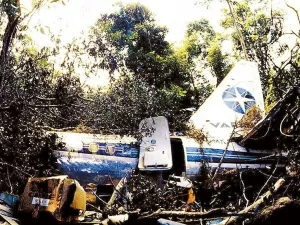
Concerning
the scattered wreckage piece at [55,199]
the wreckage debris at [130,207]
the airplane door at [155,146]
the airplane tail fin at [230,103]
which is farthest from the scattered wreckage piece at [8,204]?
the airplane tail fin at [230,103]

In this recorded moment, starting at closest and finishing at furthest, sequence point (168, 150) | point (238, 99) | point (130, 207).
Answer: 1. point (130, 207)
2. point (168, 150)
3. point (238, 99)

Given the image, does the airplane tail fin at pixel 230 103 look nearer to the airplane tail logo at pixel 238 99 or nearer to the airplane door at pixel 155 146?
the airplane tail logo at pixel 238 99

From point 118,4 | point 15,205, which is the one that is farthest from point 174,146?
point 118,4

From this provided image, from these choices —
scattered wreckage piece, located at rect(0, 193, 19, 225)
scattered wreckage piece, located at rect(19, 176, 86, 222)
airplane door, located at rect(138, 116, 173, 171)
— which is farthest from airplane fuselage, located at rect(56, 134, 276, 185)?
scattered wreckage piece, located at rect(19, 176, 86, 222)

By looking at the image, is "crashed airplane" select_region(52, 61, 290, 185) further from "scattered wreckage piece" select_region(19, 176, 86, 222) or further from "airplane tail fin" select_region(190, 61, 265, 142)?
"scattered wreckage piece" select_region(19, 176, 86, 222)

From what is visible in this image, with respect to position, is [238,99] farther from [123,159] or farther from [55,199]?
[55,199]

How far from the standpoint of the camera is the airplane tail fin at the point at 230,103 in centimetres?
1359

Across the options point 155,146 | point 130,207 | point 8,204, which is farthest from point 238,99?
point 8,204

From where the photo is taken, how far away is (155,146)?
11938 millimetres

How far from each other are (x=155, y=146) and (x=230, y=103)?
4.82 metres

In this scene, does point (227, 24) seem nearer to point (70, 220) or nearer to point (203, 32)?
point (203, 32)

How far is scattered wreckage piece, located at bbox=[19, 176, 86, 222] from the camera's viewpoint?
5660 mm

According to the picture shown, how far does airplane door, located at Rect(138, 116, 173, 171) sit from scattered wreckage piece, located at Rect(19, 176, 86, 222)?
518cm

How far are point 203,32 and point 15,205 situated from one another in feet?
87.6
